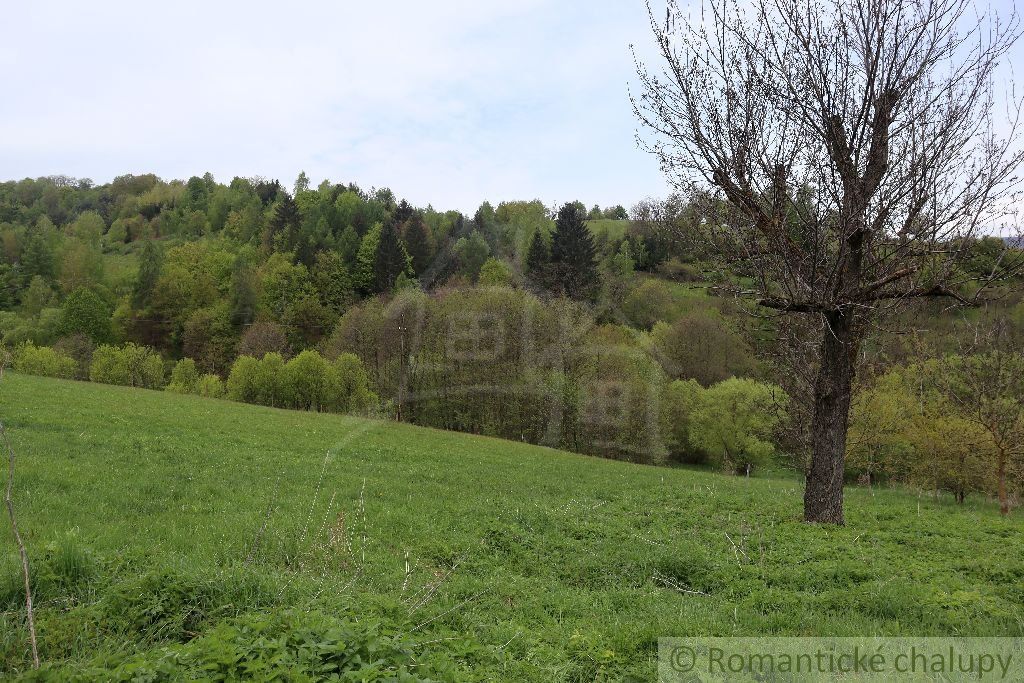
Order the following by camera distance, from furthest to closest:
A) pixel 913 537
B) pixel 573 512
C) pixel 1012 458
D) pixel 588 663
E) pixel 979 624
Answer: pixel 1012 458, pixel 573 512, pixel 913 537, pixel 979 624, pixel 588 663

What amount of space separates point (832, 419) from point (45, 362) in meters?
73.0

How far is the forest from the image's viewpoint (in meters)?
21.7

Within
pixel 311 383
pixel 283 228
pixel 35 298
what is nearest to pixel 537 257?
pixel 311 383

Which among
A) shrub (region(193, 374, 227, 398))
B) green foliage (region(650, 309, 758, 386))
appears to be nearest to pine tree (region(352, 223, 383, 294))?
shrub (region(193, 374, 227, 398))

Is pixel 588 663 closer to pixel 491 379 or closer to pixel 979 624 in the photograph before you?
pixel 979 624

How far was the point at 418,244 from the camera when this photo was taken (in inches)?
3509

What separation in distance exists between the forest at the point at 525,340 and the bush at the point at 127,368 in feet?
0.78

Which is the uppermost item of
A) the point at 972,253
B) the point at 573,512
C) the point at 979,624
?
the point at 972,253

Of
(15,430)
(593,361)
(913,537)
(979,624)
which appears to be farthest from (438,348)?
(979,624)

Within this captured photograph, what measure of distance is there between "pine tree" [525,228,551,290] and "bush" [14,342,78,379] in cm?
4888

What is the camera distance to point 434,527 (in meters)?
11.1

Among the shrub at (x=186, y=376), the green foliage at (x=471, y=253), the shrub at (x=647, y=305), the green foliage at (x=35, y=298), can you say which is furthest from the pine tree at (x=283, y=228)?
the shrub at (x=647, y=305)

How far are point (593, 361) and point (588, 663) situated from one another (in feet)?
144

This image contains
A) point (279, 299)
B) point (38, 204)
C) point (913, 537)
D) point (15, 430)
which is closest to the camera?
point (913, 537)
